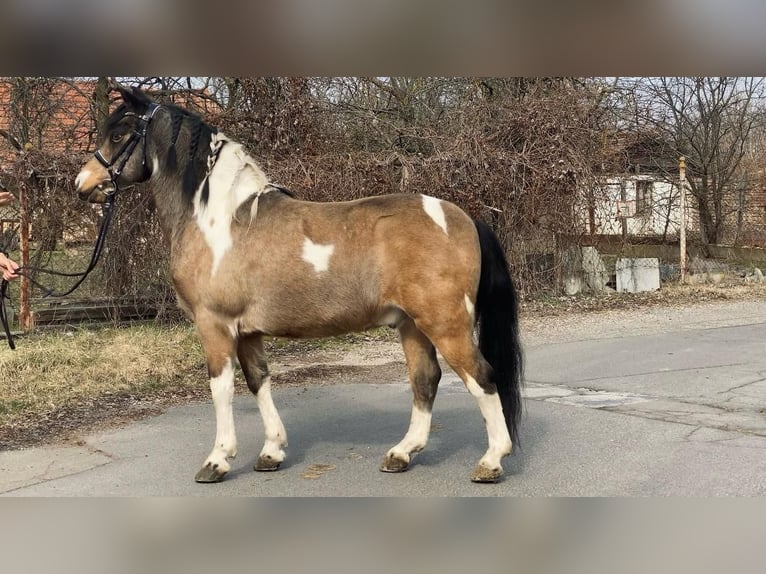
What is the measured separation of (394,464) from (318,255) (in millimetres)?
1477

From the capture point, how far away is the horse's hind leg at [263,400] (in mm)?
4746

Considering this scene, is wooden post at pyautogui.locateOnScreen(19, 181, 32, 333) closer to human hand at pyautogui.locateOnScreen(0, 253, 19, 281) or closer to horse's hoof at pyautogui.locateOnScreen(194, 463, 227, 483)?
human hand at pyautogui.locateOnScreen(0, 253, 19, 281)

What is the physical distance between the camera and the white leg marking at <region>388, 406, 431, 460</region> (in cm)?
470

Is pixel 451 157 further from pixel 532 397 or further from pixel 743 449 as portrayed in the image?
pixel 743 449

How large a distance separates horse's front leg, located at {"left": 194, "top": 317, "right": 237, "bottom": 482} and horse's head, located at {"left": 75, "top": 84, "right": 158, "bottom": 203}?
1.14 metres

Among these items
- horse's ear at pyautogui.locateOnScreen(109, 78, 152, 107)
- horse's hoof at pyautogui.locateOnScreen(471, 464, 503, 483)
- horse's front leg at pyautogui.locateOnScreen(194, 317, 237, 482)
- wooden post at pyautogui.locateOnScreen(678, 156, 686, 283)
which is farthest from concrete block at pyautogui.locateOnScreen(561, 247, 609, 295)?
horse's ear at pyautogui.locateOnScreen(109, 78, 152, 107)

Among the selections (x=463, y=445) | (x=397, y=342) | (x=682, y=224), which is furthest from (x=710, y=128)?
(x=463, y=445)

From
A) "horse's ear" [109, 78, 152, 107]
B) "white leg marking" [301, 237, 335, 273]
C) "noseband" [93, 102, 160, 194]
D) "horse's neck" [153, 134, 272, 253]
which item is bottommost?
"white leg marking" [301, 237, 335, 273]

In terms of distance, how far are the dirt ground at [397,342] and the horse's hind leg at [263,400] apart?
1692 mm

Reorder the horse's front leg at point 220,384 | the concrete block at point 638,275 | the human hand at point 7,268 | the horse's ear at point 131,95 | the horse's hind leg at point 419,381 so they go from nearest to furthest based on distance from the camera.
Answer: the horse's front leg at point 220,384
the horse's ear at point 131,95
the horse's hind leg at point 419,381
the human hand at point 7,268
the concrete block at point 638,275

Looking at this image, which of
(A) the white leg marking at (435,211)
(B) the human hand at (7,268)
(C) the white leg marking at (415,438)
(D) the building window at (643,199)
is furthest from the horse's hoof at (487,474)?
(D) the building window at (643,199)

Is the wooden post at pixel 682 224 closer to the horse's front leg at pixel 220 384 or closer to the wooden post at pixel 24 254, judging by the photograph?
the wooden post at pixel 24 254

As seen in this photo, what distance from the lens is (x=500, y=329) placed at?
4566mm
